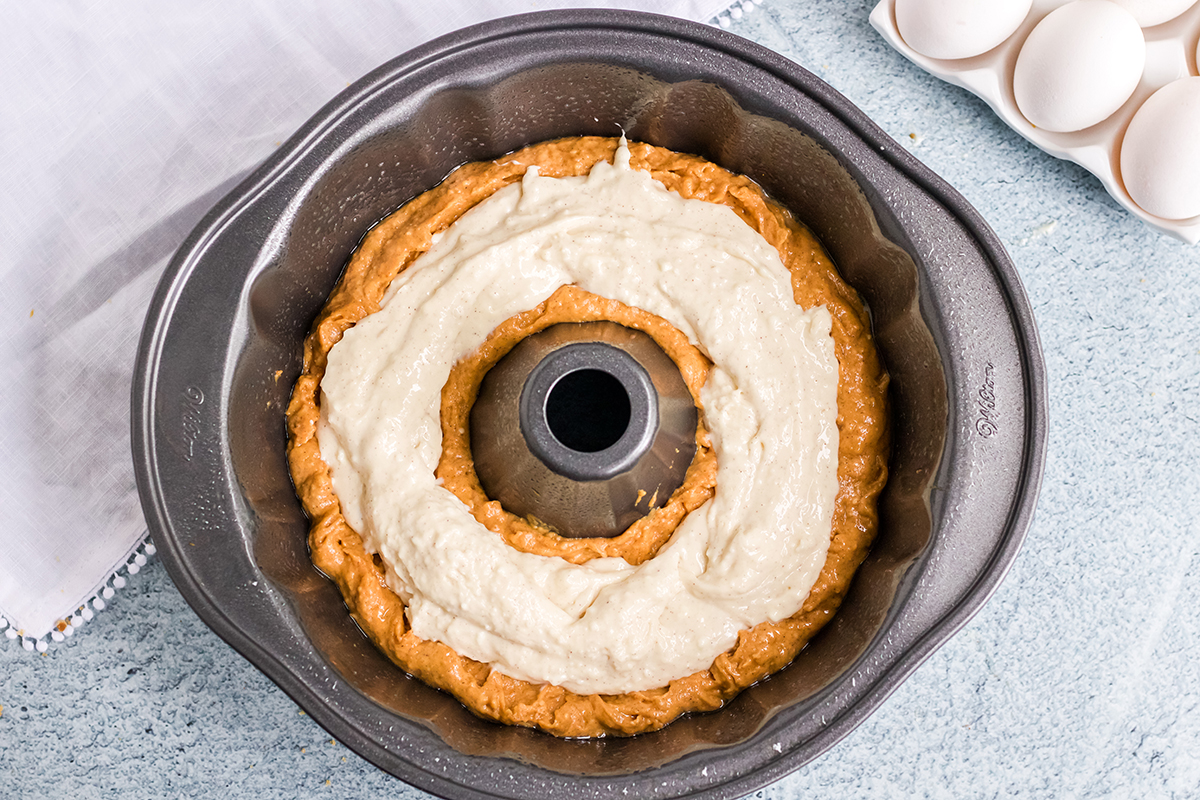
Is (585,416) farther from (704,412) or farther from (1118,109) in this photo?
(1118,109)

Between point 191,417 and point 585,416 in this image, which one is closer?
point 191,417

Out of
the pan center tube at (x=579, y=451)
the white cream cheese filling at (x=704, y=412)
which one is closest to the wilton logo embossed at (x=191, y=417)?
the white cream cheese filling at (x=704, y=412)

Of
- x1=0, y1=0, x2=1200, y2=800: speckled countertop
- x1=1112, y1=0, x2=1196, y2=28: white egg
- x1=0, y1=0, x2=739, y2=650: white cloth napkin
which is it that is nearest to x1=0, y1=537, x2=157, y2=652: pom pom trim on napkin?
x1=0, y1=0, x2=739, y2=650: white cloth napkin

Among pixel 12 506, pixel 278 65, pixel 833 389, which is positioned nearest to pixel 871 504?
pixel 833 389

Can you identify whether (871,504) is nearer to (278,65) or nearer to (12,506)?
(278,65)

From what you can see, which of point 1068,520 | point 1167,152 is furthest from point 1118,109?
point 1068,520

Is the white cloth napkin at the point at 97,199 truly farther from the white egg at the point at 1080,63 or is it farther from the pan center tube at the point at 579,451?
the white egg at the point at 1080,63

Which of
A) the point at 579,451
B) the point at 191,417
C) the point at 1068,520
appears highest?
the point at 191,417
